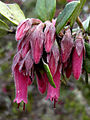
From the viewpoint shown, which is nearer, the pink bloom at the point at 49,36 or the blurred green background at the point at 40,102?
the pink bloom at the point at 49,36

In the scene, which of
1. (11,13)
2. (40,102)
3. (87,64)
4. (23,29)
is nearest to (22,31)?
(23,29)

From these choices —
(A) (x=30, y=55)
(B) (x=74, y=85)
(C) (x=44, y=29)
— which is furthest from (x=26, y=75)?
(B) (x=74, y=85)

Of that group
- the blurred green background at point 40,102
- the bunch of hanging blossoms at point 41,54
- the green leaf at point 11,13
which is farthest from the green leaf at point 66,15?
the blurred green background at point 40,102

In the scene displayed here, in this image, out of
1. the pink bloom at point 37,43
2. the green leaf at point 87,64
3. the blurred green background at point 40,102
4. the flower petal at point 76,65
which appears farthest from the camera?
the blurred green background at point 40,102

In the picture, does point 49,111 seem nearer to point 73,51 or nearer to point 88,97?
point 88,97

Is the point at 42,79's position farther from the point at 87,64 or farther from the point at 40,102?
the point at 40,102

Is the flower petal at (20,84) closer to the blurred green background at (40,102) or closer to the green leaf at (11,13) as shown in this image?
the green leaf at (11,13)

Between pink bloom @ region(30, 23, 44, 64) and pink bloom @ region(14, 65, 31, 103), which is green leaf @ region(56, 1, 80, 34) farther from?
pink bloom @ region(14, 65, 31, 103)
